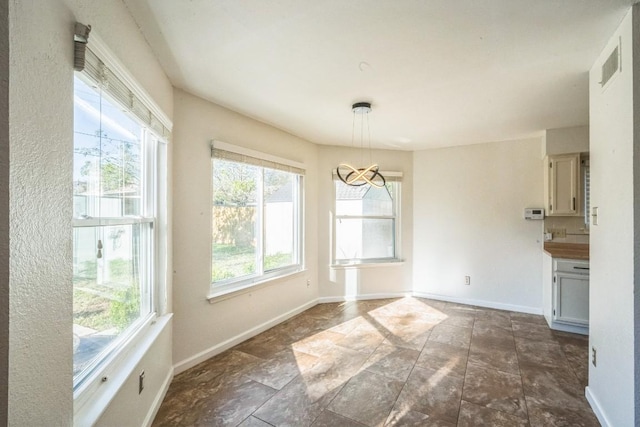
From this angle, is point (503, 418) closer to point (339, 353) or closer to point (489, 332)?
point (339, 353)

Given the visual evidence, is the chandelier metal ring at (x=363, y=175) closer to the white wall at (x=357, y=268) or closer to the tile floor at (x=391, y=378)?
the white wall at (x=357, y=268)

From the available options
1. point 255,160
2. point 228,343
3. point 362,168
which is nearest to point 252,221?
point 255,160

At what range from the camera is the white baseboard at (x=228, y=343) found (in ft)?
8.55

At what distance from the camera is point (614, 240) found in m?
1.79

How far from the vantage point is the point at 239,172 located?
10.7 ft

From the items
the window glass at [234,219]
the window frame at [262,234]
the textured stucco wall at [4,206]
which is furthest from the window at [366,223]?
the textured stucco wall at [4,206]

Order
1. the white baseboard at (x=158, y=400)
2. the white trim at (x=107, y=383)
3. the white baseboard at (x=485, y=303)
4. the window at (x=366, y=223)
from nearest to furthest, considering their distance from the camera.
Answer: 1. the white trim at (x=107, y=383)
2. the white baseboard at (x=158, y=400)
3. the white baseboard at (x=485, y=303)
4. the window at (x=366, y=223)

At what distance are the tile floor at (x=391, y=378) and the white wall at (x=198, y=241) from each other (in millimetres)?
225

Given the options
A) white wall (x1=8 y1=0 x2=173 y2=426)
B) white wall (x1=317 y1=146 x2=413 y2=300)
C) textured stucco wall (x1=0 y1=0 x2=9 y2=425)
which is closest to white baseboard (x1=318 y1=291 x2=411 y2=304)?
white wall (x1=317 y1=146 x2=413 y2=300)

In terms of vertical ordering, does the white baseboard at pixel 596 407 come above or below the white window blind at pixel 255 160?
below

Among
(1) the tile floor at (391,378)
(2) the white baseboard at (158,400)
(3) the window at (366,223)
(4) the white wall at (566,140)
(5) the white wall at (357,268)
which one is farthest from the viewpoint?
(3) the window at (366,223)

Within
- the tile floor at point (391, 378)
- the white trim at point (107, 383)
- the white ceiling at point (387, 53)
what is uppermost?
the white ceiling at point (387, 53)

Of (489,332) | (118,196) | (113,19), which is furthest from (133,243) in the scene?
(489,332)

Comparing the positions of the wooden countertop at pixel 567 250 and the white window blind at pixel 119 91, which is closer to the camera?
the white window blind at pixel 119 91
